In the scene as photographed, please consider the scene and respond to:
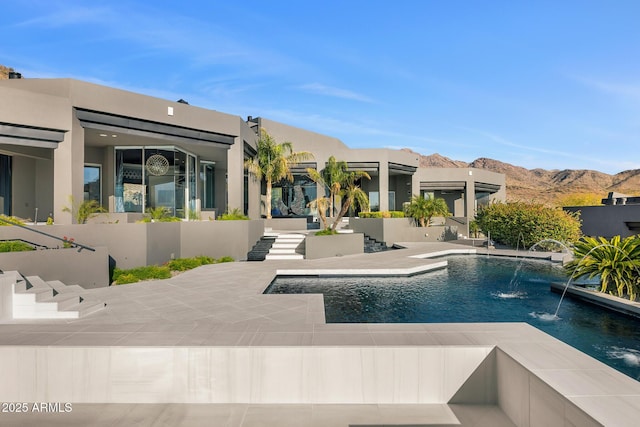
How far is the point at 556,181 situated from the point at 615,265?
117 metres

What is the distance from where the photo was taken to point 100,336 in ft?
14.5

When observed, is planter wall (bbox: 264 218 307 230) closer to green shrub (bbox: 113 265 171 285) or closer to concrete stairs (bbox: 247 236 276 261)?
concrete stairs (bbox: 247 236 276 261)

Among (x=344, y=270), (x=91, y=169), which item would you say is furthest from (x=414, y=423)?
(x=91, y=169)

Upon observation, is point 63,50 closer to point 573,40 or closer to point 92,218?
point 92,218

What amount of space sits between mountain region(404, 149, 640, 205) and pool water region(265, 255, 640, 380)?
70.9 metres

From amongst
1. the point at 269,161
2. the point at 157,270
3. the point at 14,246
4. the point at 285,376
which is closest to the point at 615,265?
the point at 285,376

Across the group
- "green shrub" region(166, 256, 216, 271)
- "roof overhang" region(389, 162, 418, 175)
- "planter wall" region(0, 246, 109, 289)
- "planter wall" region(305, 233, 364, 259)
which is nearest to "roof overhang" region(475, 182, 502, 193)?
"roof overhang" region(389, 162, 418, 175)

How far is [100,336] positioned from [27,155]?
41.5 ft

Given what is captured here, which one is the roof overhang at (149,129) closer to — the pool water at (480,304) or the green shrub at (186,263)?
the green shrub at (186,263)

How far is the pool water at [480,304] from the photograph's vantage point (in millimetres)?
5760

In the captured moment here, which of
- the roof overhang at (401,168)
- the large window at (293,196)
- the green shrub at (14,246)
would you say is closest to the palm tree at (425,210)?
the roof overhang at (401,168)

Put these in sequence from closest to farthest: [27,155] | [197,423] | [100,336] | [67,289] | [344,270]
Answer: [197,423]
[100,336]
[67,289]
[344,270]
[27,155]

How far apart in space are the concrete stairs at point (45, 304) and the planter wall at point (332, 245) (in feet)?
27.4

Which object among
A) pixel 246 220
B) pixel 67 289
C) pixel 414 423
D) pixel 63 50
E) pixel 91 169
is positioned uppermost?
pixel 63 50
